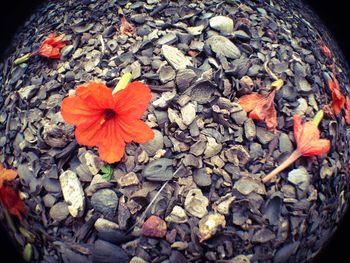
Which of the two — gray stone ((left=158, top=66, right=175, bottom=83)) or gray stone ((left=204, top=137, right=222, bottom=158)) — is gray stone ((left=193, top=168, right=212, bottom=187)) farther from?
gray stone ((left=158, top=66, right=175, bottom=83))

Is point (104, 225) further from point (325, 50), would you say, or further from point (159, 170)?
point (325, 50)

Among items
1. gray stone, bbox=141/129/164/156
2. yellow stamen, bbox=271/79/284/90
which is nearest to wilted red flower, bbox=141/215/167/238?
gray stone, bbox=141/129/164/156

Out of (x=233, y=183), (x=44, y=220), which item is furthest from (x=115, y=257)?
(x=233, y=183)

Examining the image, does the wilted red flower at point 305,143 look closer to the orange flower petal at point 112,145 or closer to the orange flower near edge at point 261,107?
the orange flower near edge at point 261,107

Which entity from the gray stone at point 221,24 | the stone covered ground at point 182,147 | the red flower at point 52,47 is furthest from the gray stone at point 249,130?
the red flower at point 52,47

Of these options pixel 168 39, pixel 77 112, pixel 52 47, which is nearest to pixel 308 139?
pixel 168 39

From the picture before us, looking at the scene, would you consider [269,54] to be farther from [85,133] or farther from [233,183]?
[85,133]
